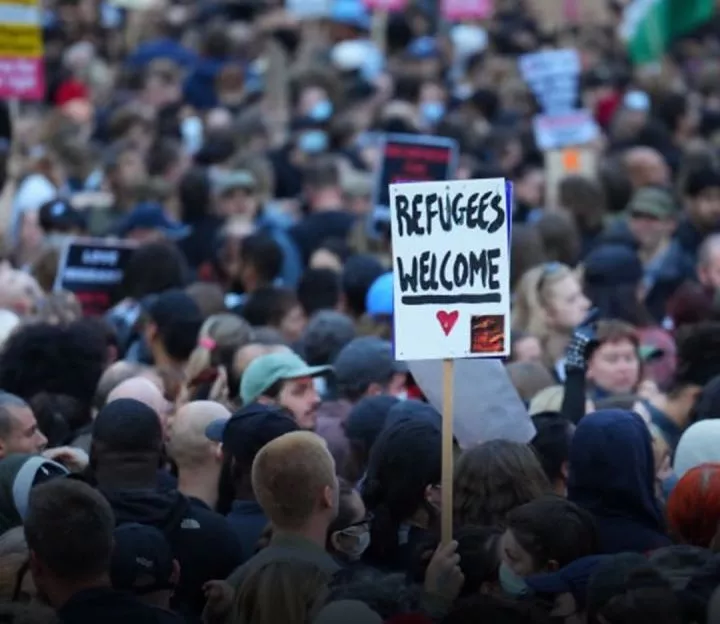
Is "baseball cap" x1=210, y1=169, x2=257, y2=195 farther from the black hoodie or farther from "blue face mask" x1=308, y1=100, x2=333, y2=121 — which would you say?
the black hoodie

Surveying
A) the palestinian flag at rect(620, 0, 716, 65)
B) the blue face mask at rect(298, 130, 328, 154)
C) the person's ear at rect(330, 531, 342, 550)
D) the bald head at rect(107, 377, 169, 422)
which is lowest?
the person's ear at rect(330, 531, 342, 550)

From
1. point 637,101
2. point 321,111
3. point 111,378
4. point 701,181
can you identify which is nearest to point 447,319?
point 111,378

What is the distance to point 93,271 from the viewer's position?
37.3 ft

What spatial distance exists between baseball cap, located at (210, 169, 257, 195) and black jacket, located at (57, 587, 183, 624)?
7941 mm

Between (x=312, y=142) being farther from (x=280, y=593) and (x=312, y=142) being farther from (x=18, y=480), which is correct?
(x=280, y=593)

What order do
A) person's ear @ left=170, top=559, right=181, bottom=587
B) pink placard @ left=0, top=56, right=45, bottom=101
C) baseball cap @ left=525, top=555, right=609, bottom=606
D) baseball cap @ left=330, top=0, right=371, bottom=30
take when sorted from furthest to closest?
1. baseball cap @ left=330, top=0, right=371, bottom=30
2. pink placard @ left=0, top=56, right=45, bottom=101
3. person's ear @ left=170, top=559, right=181, bottom=587
4. baseball cap @ left=525, top=555, right=609, bottom=606

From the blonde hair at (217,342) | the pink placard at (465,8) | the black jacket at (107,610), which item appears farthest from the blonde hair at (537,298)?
the pink placard at (465,8)

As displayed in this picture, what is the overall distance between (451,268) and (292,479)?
864mm

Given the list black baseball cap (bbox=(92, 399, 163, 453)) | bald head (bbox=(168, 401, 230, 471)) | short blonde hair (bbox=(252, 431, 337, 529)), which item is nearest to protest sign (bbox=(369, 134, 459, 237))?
bald head (bbox=(168, 401, 230, 471))

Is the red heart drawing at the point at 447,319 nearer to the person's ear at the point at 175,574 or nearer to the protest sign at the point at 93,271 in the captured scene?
the person's ear at the point at 175,574

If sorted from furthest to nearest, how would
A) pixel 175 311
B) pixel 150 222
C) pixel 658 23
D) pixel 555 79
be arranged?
pixel 658 23 → pixel 555 79 → pixel 150 222 → pixel 175 311

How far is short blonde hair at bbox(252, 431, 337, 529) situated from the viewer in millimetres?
6281

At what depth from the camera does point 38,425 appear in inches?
319

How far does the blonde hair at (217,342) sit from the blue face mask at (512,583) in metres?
3.03
